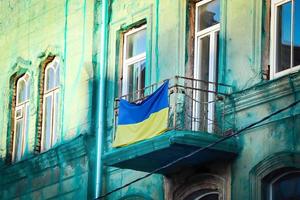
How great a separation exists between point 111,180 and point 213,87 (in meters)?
3.69

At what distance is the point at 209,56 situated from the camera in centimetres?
2088

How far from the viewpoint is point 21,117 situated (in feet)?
89.0

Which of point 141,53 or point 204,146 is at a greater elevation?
point 141,53

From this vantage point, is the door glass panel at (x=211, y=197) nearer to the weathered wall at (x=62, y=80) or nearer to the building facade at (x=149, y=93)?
the building facade at (x=149, y=93)

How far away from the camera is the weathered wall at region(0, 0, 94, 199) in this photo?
79.1 ft

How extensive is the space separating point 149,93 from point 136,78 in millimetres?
1127

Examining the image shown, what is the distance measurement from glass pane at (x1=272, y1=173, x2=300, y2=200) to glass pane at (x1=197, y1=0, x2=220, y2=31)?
3.62 meters

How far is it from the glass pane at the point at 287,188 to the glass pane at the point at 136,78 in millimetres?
4746

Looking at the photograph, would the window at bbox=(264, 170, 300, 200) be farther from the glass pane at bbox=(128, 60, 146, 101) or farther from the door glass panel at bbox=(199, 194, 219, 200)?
the glass pane at bbox=(128, 60, 146, 101)

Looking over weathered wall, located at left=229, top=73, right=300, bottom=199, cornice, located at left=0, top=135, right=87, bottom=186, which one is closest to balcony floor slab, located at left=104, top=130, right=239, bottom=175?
weathered wall, located at left=229, top=73, right=300, bottom=199

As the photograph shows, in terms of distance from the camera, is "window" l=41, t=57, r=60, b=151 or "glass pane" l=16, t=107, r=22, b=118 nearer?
"window" l=41, t=57, r=60, b=151

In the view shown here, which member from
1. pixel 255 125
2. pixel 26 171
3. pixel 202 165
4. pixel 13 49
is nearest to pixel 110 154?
pixel 202 165

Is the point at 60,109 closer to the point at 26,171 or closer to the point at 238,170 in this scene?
the point at 26,171

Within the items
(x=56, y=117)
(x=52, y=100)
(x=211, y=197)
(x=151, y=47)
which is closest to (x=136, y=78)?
(x=151, y=47)
